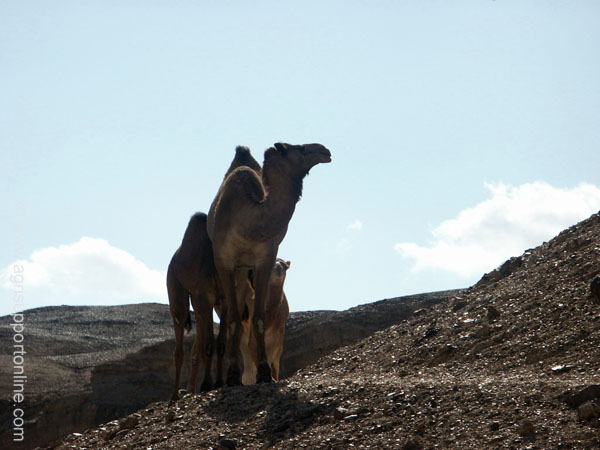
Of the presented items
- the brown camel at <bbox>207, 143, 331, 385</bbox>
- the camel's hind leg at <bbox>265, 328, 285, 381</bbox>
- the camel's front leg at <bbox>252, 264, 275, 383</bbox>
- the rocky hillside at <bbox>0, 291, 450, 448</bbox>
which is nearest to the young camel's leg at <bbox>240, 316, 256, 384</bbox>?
the camel's hind leg at <bbox>265, 328, 285, 381</bbox>

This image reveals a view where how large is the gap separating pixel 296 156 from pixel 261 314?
79.0 inches

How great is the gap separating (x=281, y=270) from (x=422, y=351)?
14.6 feet

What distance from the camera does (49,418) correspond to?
22391 millimetres

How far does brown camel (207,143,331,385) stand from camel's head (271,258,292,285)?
10.1 feet

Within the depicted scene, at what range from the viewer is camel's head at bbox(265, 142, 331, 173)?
1129 centimetres

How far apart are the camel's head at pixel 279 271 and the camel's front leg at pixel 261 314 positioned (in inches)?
131

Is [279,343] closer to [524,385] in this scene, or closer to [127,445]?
[127,445]

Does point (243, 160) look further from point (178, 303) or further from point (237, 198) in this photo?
point (178, 303)

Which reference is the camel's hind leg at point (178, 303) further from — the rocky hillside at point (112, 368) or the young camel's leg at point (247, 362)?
the rocky hillside at point (112, 368)

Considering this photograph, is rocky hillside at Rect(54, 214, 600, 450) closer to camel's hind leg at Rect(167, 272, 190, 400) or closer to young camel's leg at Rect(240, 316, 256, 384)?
young camel's leg at Rect(240, 316, 256, 384)

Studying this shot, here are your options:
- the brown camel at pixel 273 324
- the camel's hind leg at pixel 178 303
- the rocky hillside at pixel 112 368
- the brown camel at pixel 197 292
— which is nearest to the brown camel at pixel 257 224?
the brown camel at pixel 197 292

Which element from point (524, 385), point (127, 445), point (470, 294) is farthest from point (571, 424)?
point (470, 294)

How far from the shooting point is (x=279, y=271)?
48.4ft

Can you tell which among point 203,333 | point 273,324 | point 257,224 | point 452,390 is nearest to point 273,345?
point 273,324
